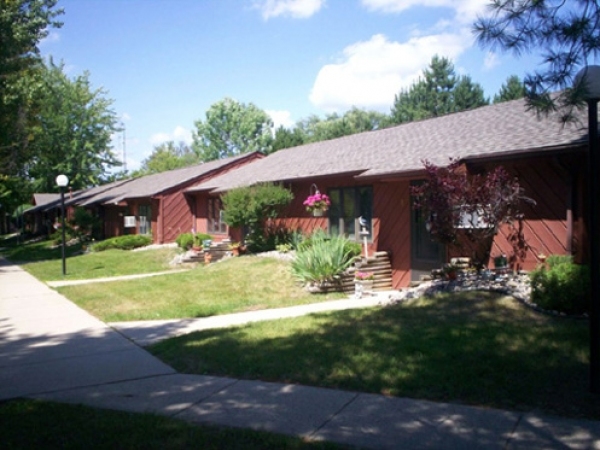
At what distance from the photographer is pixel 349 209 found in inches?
645

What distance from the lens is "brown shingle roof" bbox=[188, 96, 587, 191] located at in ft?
36.2

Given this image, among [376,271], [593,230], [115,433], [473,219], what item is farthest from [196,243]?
[593,230]

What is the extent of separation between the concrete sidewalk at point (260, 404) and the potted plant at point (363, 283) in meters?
5.78

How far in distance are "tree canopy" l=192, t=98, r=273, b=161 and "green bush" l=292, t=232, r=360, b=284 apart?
55946mm

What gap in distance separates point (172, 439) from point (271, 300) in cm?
793

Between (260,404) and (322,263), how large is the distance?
7.78 m

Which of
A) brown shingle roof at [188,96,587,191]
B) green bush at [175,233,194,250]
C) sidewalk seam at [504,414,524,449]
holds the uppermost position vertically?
brown shingle roof at [188,96,587,191]

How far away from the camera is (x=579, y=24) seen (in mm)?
5645

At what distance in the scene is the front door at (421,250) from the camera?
12.6m

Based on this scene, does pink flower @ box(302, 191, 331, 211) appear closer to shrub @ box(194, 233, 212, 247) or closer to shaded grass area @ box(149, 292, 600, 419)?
shrub @ box(194, 233, 212, 247)

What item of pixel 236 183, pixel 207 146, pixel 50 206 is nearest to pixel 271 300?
pixel 236 183

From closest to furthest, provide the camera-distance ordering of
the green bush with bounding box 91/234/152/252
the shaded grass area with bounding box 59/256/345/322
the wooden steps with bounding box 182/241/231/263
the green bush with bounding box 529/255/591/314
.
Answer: the green bush with bounding box 529/255/591/314, the shaded grass area with bounding box 59/256/345/322, the wooden steps with bounding box 182/241/231/263, the green bush with bounding box 91/234/152/252

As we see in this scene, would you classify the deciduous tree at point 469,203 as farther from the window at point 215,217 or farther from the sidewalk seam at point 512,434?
the window at point 215,217

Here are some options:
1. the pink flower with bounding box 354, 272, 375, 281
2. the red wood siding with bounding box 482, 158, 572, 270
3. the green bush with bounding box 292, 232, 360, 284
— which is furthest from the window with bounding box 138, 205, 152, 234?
the red wood siding with bounding box 482, 158, 572, 270
